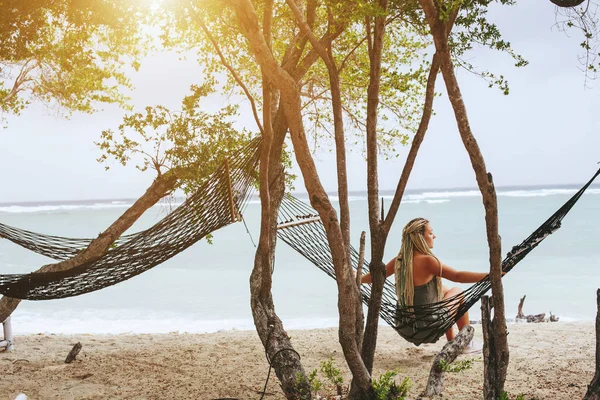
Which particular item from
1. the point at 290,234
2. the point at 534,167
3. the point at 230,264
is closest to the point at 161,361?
the point at 290,234

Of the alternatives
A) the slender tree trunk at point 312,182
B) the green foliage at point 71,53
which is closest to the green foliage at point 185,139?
the green foliage at point 71,53

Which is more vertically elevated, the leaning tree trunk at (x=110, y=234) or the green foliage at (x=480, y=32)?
the green foliage at (x=480, y=32)

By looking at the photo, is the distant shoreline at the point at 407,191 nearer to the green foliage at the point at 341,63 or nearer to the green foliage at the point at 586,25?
the green foliage at the point at 341,63

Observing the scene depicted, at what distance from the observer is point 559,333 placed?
4246mm

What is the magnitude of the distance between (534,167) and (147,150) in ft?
90.1

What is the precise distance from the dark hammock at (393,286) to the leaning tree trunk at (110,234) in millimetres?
1207

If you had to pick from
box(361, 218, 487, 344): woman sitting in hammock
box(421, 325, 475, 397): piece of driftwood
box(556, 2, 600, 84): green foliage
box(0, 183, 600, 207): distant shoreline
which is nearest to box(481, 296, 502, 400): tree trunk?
box(421, 325, 475, 397): piece of driftwood

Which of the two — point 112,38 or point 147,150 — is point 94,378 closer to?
point 147,150

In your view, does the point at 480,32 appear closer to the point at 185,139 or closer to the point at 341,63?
the point at 341,63

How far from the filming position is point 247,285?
9.93m

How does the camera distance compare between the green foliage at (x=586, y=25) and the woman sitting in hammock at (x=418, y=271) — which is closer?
the green foliage at (x=586, y=25)

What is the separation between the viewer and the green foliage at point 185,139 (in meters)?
4.24

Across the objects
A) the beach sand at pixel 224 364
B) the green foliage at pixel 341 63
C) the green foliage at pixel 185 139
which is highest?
the green foliage at pixel 341 63

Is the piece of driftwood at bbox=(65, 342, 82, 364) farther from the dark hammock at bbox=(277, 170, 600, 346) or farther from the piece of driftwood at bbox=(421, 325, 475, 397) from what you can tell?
the piece of driftwood at bbox=(421, 325, 475, 397)
